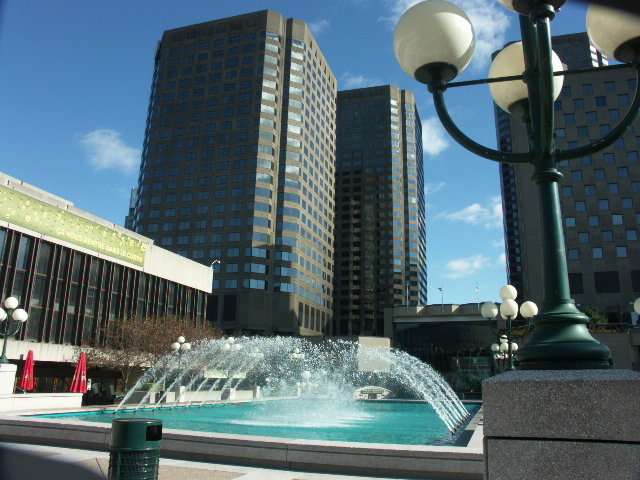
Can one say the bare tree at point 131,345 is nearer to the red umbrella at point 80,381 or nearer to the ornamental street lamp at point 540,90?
the red umbrella at point 80,381

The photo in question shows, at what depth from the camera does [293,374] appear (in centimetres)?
5669

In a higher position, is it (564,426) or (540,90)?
A: (540,90)

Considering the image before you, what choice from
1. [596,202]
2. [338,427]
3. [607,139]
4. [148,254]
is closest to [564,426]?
[607,139]

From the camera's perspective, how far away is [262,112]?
8719 cm

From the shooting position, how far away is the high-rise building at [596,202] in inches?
2496

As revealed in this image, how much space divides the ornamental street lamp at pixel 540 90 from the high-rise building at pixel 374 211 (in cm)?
13935

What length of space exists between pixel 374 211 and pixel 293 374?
10258cm

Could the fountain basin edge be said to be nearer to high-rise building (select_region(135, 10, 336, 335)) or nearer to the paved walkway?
the paved walkway

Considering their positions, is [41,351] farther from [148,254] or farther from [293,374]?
[293,374]

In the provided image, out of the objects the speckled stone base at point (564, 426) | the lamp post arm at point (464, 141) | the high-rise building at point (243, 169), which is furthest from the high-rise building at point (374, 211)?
the speckled stone base at point (564, 426)

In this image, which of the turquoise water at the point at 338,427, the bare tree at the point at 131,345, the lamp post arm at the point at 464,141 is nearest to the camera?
the lamp post arm at the point at 464,141

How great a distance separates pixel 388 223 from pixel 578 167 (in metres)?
86.0

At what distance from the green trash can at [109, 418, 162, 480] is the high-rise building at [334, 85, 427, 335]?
137552 millimetres

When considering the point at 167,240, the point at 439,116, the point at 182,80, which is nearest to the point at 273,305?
the point at 167,240
